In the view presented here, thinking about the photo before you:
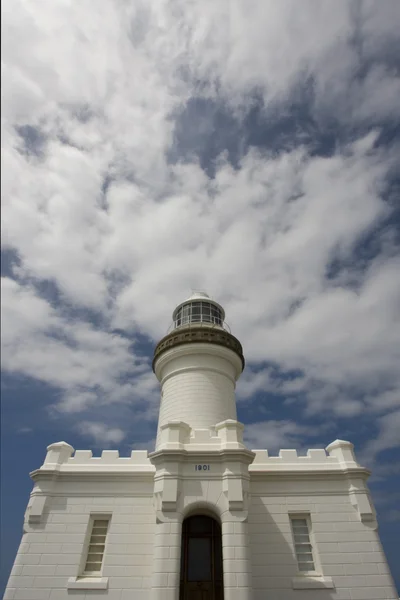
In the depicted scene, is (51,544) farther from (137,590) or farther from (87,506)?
(137,590)

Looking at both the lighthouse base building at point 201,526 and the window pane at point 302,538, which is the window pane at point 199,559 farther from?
the window pane at point 302,538

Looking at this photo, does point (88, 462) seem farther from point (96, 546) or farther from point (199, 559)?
point (199, 559)

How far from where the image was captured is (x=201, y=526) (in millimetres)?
12266

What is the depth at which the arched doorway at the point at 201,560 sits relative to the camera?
11.1 meters

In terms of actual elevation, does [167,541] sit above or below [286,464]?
below

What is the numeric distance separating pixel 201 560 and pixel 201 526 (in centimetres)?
96

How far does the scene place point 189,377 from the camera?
17062 mm

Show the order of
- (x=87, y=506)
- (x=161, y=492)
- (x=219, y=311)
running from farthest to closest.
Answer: (x=219, y=311) → (x=87, y=506) → (x=161, y=492)

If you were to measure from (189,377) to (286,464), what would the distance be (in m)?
5.88

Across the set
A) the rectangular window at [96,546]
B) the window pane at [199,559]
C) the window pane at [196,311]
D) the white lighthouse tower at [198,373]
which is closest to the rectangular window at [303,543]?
the window pane at [199,559]

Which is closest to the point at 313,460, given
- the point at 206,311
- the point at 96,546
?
the point at 96,546

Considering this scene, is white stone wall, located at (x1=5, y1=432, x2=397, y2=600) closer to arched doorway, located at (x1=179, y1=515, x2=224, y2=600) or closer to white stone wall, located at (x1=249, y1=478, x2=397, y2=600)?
white stone wall, located at (x1=249, y1=478, x2=397, y2=600)

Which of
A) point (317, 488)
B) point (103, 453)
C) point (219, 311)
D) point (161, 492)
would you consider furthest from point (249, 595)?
point (219, 311)

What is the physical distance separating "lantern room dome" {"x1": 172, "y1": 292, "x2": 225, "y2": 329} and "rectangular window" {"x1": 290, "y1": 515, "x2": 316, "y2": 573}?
32.7ft
